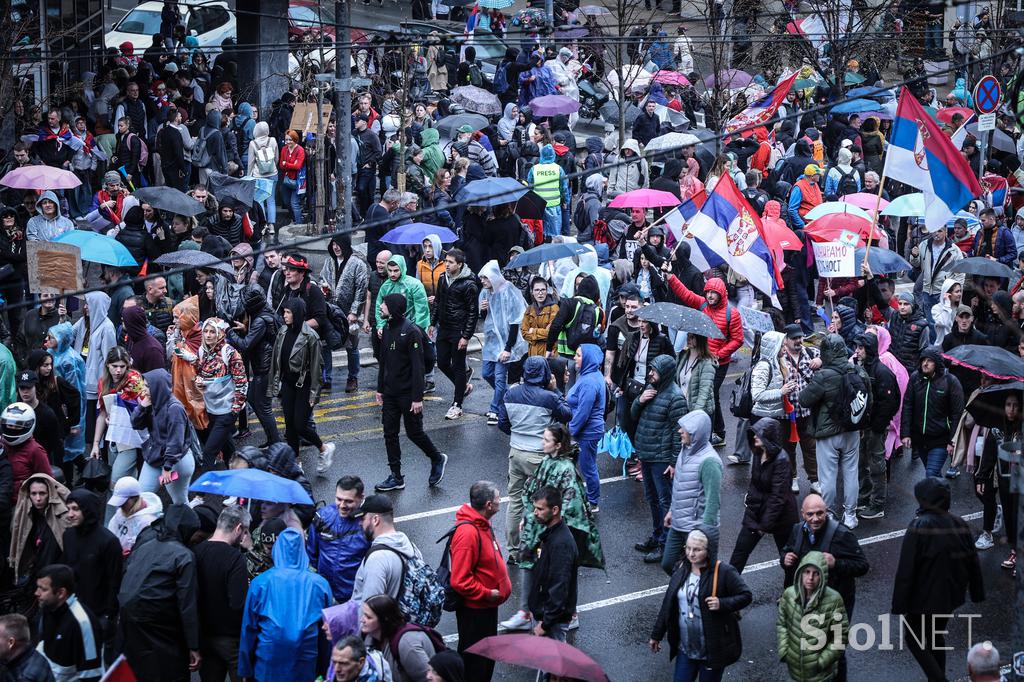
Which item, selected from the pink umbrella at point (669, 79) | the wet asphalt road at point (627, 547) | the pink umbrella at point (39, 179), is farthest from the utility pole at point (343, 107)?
the pink umbrella at point (669, 79)

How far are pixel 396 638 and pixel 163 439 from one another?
4433mm

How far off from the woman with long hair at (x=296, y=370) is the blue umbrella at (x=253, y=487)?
3.79 metres

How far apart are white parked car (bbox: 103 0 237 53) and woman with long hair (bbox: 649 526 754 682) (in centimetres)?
2220

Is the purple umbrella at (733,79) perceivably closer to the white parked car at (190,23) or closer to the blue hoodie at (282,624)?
the white parked car at (190,23)

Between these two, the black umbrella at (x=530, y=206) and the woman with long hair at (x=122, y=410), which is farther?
the black umbrella at (x=530, y=206)

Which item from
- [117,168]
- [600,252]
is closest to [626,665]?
[600,252]

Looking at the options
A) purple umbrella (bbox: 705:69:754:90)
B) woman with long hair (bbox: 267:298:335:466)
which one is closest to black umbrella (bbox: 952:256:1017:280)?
woman with long hair (bbox: 267:298:335:466)

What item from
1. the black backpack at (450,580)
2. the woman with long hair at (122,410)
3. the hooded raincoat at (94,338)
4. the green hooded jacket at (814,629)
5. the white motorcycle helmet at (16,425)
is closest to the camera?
the green hooded jacket at (814,629)

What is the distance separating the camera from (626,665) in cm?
1016

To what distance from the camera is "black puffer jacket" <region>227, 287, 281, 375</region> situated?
14.0m

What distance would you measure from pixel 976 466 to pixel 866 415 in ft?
3.32

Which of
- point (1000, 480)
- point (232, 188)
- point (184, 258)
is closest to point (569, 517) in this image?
point (1000, 480)

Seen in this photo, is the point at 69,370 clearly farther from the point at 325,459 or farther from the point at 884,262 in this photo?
the point at 884,262

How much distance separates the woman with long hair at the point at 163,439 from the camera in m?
11.9
